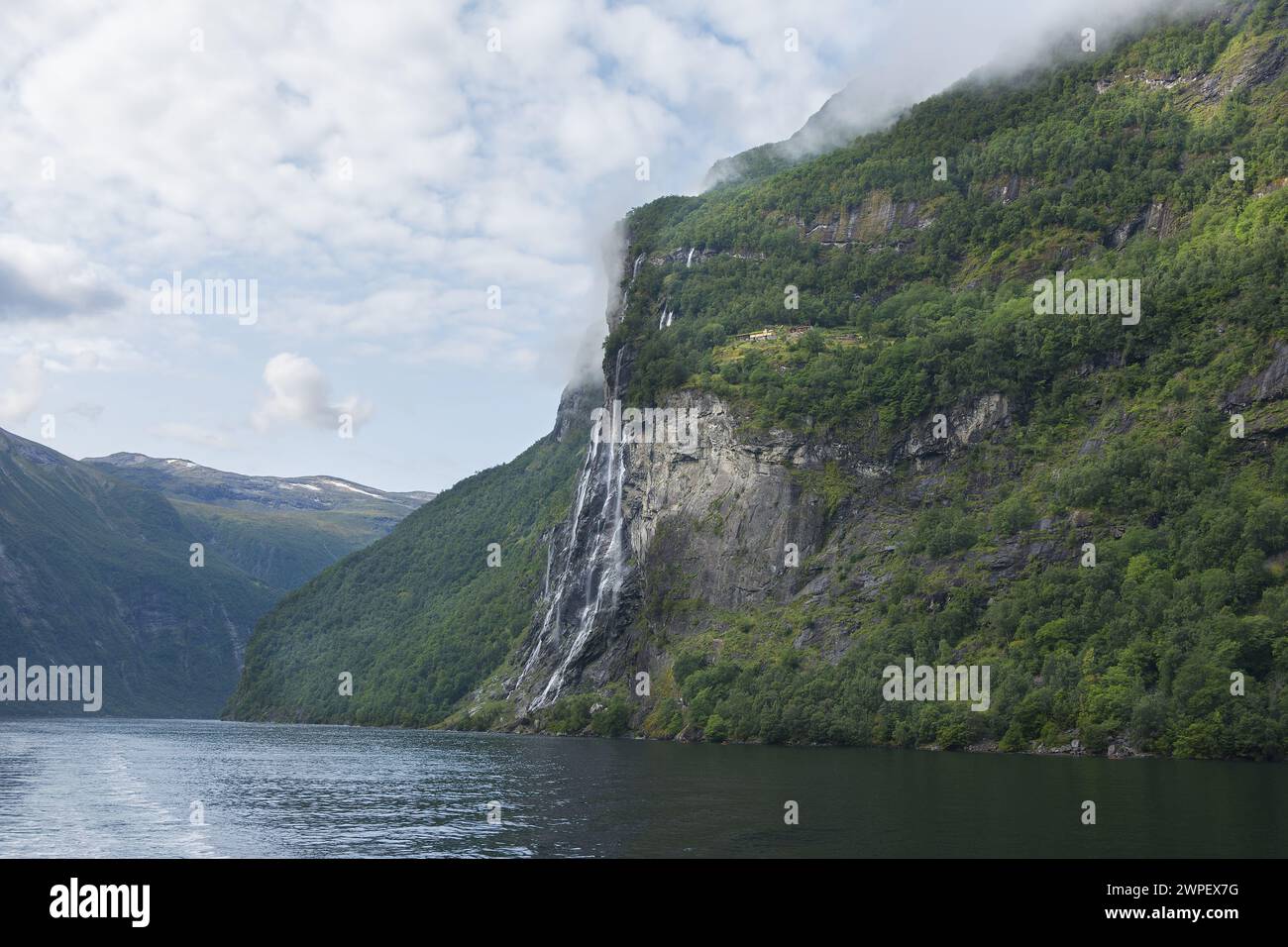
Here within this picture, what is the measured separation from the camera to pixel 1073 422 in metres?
144

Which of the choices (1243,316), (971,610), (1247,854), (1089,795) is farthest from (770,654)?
(1247,854)

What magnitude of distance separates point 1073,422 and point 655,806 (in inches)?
3984

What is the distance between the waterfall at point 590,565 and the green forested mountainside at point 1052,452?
8127 millimetres

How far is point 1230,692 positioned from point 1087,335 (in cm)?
6676

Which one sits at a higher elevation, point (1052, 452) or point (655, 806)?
point (1052, 452)

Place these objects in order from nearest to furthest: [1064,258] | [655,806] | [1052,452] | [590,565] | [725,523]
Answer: [655,806] → [1052,452] → [725,523] → [1064,258] → [590,565]

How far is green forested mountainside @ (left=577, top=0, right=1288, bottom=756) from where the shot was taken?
106 meters

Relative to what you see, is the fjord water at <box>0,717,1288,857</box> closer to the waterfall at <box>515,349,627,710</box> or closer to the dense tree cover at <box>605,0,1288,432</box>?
the waterfall at <box>515,349,627,710</box>

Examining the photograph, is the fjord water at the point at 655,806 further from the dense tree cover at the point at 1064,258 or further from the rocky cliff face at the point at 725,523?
the dense tree cover at the point at 1064,258

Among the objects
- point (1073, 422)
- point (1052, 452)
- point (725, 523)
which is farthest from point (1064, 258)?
point (725, 523)

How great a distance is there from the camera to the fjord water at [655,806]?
47.8 m

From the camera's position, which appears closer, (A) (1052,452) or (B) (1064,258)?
(A) (1052,452)

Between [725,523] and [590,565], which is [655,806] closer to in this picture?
[725,523]

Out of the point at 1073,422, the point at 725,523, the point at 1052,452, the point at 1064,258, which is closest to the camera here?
the point at 1052,452
